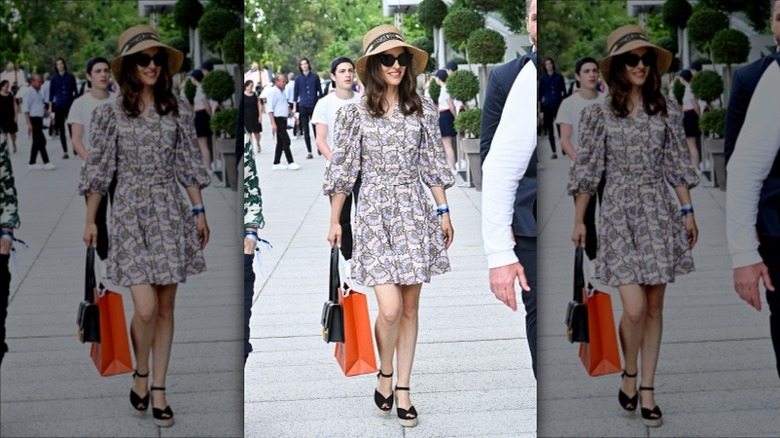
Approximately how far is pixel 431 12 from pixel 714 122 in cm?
156

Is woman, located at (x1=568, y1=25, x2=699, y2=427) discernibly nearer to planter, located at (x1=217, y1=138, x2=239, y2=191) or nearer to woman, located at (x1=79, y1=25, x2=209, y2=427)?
planter, located at (x1=217, y1=138, x2=239, y2=191)

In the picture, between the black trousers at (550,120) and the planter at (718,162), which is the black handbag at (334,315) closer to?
the black trousers at (550,120)

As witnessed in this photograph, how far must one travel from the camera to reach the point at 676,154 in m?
3.33

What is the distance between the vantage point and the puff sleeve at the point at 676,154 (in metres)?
3.32

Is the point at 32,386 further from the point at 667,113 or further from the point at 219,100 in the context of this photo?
the point at 667,113

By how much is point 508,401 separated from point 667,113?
1741 mm

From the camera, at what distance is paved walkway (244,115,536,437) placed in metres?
4.54

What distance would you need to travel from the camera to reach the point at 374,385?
199 inches

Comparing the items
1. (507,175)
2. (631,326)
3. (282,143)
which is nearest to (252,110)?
(282,143)

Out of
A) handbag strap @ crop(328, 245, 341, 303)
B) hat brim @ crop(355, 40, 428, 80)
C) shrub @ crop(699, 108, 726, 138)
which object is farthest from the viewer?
handbag strap @ crop(328, 245, 341, 303)

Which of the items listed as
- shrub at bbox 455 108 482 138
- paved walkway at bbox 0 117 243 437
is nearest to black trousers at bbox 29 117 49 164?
paved walkway at bbox 0 117 243 437

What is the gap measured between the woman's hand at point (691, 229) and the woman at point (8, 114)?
194cm

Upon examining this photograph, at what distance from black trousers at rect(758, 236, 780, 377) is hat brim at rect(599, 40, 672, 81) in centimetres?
59

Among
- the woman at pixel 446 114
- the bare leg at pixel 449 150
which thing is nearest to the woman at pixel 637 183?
the woman at pixel 446 114
